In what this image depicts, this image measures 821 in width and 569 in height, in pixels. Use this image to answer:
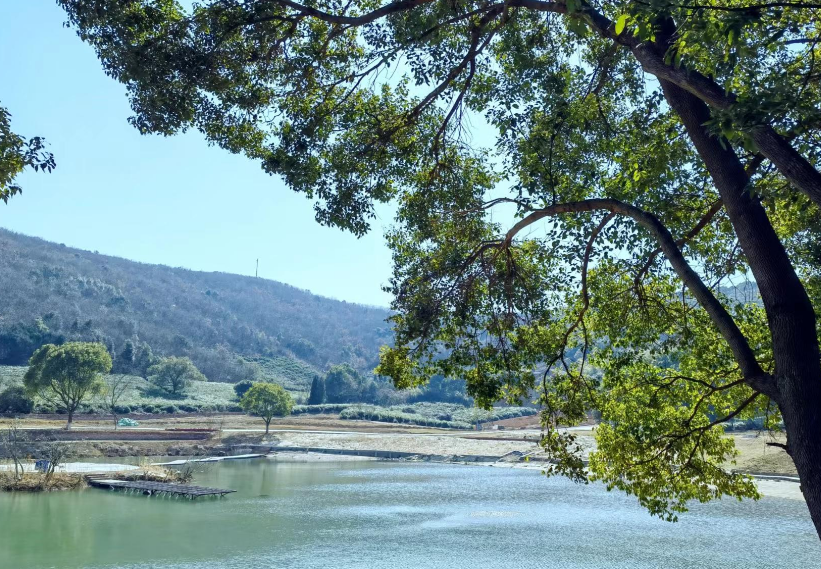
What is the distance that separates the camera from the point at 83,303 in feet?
384

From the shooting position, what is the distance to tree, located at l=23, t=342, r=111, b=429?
4453 cm

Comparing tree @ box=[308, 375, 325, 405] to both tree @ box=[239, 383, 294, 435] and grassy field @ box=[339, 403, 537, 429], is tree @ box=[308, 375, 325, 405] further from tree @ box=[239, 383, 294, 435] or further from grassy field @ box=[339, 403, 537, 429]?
tree @ box=[239, 383, 294, 435]

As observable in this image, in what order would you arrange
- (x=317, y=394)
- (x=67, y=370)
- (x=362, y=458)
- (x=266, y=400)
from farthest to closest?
(x=317, y=394) < (x=266, y=400) < (x=67, y=370) < (x=362, y=458)

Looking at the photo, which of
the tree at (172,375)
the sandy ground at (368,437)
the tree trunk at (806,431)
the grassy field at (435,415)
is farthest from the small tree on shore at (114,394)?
the tree trunk at (806,431)

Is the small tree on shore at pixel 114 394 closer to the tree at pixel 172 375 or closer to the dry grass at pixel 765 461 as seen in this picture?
the tree at pixel 172 375

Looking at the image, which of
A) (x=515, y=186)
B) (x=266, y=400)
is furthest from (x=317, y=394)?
(x=515, y=186)

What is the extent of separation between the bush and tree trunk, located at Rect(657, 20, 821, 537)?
166 ft

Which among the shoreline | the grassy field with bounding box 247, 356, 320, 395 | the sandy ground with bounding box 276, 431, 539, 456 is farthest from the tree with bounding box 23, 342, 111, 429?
the grassy field with bounding box 247, 356, 320, 395

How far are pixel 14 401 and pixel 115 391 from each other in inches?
688

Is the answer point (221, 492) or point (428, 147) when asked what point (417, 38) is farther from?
point (221, 492)

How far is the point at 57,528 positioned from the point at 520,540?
12.5 meters

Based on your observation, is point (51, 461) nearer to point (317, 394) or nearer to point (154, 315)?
point (317, 394)

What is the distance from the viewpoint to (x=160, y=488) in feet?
91.8

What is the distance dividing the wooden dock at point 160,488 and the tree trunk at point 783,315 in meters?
25.0
